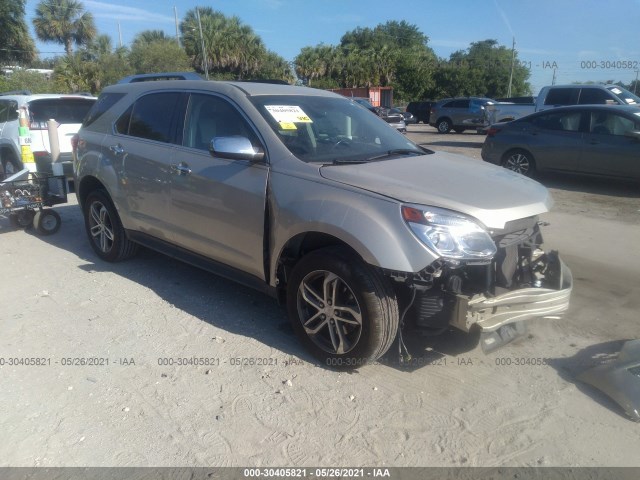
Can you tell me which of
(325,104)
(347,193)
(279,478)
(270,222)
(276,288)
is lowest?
(279,478)

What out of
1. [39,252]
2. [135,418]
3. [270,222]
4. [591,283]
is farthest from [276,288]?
[39,252]

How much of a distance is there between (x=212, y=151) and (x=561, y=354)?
286 cm

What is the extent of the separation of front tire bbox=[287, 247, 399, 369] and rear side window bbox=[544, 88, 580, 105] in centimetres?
1350

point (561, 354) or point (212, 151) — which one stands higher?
point (212, 151)

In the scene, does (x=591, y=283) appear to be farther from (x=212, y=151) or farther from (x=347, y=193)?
(x=212, y=151)

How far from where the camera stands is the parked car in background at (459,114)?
26.5m

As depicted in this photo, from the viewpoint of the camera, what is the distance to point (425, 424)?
10.4 feet

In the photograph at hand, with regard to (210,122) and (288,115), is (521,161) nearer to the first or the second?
(288,115)

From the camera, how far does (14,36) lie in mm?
30500

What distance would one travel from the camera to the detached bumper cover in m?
3.21

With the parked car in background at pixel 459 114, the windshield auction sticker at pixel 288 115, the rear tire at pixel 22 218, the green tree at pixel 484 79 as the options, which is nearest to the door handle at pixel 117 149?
the windshield auction sticker at pixel 288 115

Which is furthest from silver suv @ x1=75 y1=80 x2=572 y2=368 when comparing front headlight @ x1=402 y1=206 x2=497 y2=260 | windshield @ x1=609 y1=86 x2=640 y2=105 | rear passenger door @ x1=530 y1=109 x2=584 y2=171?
windshield @ x1=609 y1=86 x2=640 y2=105

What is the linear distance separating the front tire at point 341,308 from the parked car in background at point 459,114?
2406cm

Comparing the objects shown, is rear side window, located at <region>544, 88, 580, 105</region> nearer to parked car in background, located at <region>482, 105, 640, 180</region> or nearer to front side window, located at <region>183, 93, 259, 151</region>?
parked car in background, located at <region>482, 105, 640, 180</region>
